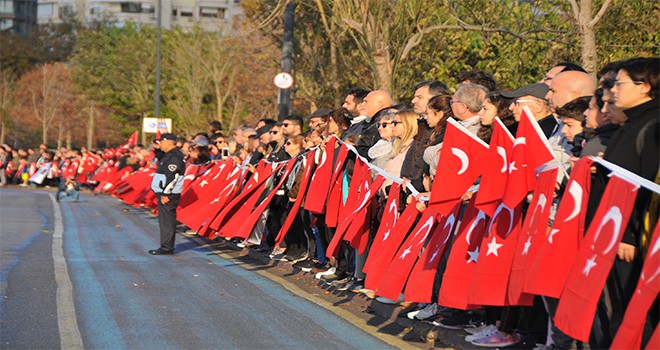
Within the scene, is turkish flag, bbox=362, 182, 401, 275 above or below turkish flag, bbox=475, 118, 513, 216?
below

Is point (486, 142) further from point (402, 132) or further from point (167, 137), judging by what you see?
point (167, 137)

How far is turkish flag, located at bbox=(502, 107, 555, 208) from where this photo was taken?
7.46m

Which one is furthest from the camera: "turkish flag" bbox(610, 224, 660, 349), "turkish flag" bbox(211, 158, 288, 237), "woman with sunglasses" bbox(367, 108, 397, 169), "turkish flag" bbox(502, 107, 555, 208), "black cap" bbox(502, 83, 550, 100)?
"turkish flag" bbox(211, 158, 288, 237)

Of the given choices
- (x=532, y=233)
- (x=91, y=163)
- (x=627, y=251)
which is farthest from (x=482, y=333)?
(x=91, y=163)

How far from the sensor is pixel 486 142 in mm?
8852

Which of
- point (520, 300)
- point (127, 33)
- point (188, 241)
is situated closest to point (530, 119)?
point (520, 300)

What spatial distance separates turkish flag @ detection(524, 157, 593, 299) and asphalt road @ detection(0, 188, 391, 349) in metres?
1.99

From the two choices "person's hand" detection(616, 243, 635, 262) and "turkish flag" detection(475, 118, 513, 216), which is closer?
"person's hand" detection(616, 243, 635, 262)

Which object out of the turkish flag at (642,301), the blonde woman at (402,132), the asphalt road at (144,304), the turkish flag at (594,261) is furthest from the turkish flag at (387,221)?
the turkish flag at (642,301)

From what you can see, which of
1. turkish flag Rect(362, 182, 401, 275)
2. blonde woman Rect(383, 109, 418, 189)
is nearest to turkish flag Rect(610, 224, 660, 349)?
turkish flag Rect(362, 182, 401, 275)

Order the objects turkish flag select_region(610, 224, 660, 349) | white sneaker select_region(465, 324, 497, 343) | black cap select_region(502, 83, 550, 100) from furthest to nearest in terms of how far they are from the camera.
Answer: black cap select_region(502, 83, 550, 100)
white sneaker select_region(465, 324, 497, 343)
turkish flag select_region(610, 224, 660, 349)

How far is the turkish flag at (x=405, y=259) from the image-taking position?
923cm

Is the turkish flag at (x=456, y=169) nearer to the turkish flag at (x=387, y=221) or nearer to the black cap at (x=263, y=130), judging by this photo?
the turkish flag at (x=387, y=221)

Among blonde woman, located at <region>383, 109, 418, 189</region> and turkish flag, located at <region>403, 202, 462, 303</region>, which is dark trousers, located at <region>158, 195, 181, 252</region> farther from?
turkish flag, located at <region>403, 202, 462, 303</region>
